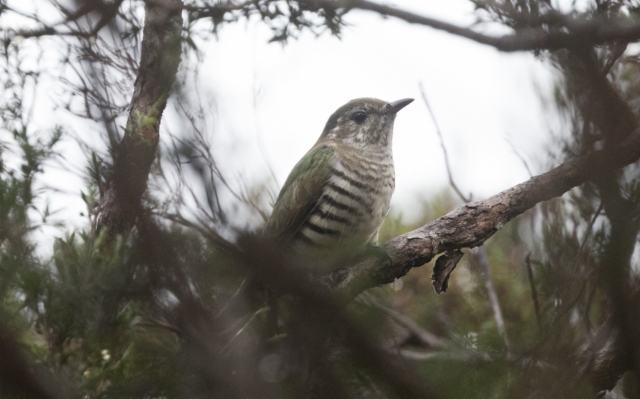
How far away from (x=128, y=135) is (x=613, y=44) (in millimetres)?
2148

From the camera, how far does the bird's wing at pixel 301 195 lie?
3914 millimetres

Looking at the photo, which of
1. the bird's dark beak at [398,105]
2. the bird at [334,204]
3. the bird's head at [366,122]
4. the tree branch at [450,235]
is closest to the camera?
the tree branch at [450,235]

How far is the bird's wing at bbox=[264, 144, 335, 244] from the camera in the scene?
3.91 metres

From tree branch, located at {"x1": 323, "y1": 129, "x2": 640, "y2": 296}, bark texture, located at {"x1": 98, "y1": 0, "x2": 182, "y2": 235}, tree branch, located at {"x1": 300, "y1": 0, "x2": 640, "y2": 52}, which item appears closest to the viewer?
bark texture, located at {"x1": 98, "y1": 0, "x2": 182, "y2": 235}

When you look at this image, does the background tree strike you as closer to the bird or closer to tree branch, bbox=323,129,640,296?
tree branch, bbox=323,129,640,296

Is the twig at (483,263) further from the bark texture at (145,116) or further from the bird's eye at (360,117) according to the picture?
the bark texture at (145,116)

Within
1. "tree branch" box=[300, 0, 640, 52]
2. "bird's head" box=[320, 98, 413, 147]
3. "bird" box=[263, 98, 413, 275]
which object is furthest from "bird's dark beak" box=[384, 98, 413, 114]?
"tree branch" box=[300, 0, 640, 52]

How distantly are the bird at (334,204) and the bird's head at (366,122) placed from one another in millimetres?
163

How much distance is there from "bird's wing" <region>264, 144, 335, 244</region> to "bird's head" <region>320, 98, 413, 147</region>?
0.48 meters

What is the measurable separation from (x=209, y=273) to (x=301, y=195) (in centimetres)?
265

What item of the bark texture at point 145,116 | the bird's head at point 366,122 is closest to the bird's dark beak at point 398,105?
the bird's head at point 366,122

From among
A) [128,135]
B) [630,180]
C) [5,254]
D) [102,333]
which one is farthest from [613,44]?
[5,254]

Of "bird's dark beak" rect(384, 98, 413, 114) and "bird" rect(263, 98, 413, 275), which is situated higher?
"bird's dark beak" rect(384, 98, 413, 114)

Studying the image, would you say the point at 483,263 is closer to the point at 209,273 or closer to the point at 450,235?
the point at 450,235
